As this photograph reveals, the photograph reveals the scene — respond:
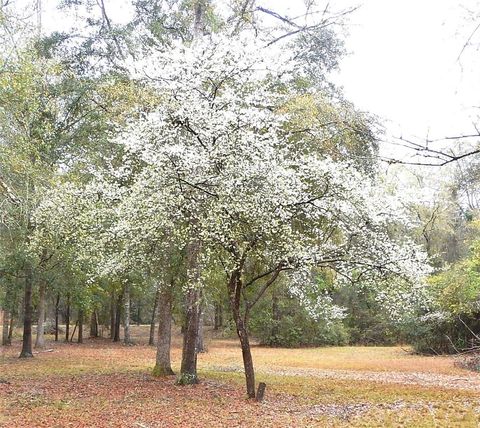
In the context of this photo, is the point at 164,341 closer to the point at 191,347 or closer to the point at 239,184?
the point at 191,347

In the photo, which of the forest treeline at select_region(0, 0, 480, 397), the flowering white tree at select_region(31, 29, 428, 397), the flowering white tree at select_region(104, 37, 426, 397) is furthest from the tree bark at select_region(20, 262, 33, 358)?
the flowering white tree at select_region(104, 37, 426, 397)

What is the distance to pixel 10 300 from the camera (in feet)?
69.7

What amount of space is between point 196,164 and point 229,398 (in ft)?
15.7

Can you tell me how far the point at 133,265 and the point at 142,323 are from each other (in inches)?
1402

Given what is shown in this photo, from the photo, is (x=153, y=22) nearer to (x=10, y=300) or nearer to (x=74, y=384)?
(x=74, y=384)

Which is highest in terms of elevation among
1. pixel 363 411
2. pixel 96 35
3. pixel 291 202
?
pixel 96 35

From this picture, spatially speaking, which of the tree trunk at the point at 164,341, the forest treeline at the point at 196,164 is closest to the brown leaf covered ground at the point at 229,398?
the tree trunk at the point at 164,341

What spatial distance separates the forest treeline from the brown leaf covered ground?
3.58ft

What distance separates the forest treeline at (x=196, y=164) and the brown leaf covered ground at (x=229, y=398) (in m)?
1.09

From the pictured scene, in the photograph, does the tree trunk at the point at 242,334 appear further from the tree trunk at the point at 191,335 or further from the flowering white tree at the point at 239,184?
the tree trunk at the point at 191,335

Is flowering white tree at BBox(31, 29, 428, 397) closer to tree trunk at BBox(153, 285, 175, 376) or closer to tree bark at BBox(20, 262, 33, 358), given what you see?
tree trunk at BBox(153, 285, 175, 376)

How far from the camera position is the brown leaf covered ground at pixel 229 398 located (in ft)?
27.0

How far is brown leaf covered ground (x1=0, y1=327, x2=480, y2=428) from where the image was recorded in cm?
824

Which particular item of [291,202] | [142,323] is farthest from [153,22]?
[142,323]
